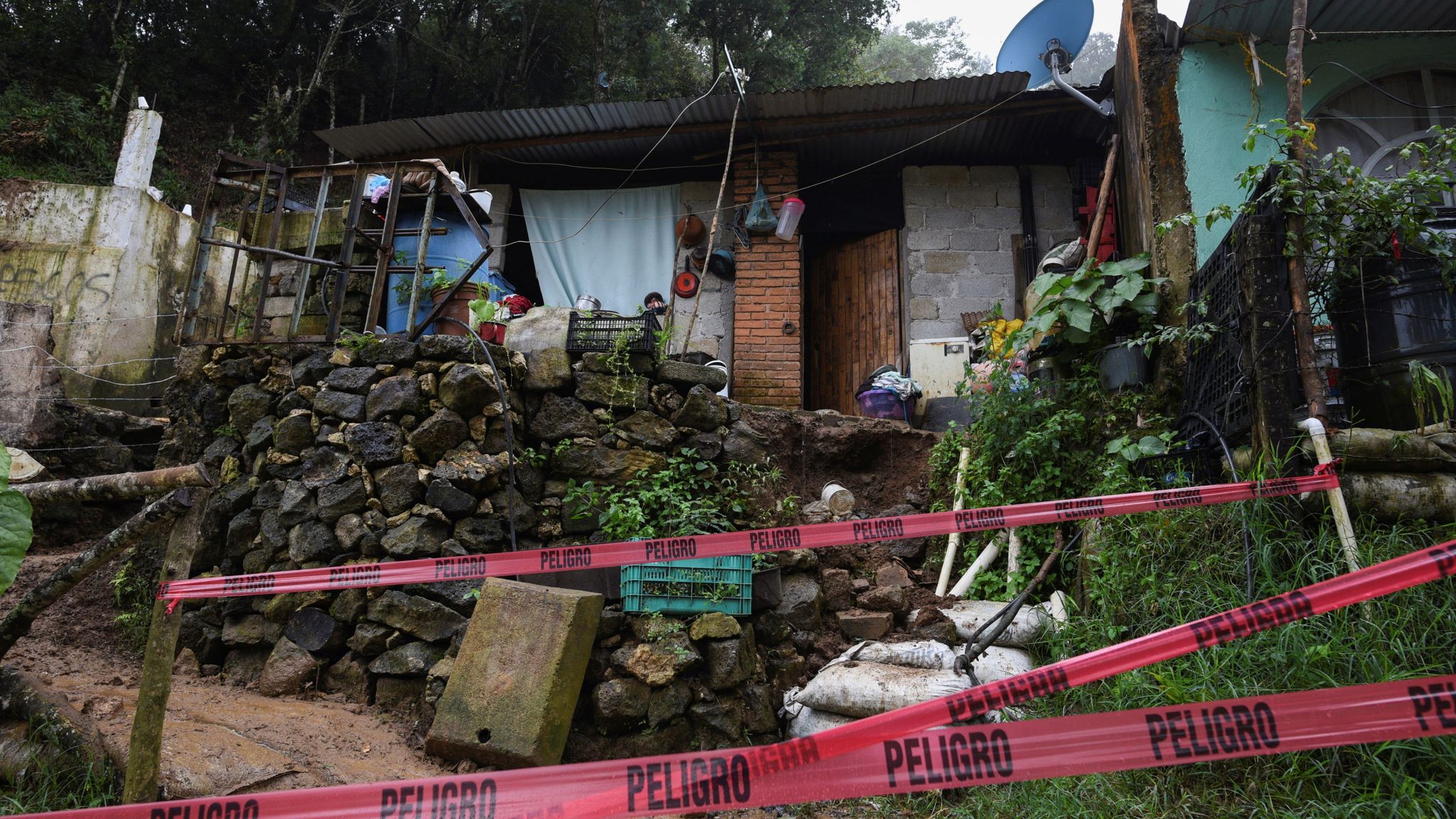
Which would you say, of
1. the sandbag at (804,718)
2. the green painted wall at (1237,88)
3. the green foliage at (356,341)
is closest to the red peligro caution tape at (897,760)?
the sandbag at (804,718)

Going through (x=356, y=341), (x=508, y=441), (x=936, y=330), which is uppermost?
(x=936, y=330)

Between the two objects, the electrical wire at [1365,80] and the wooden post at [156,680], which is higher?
the electrical wire at [1365,80]

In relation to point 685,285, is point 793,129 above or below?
above

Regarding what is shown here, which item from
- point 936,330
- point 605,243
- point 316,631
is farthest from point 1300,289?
point 605,243

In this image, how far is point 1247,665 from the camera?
3074 mm

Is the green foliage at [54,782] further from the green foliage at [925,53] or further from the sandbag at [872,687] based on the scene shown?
the green foliage at [925,53]

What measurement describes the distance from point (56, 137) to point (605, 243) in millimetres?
9137

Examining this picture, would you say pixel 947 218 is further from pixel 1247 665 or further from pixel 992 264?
pixel 1247 665

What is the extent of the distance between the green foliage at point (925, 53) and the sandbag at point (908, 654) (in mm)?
20252

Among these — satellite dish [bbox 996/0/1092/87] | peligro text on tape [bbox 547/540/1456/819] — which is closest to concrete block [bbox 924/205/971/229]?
satellite dish [bbox 996/0/1092/87]

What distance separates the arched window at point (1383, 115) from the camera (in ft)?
18.9

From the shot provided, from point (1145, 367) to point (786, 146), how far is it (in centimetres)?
390

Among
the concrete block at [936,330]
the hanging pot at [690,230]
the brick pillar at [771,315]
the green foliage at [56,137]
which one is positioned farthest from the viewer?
the green foliage at [56,137]

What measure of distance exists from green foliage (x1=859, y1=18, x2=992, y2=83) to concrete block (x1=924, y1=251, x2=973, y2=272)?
1588 centimetres
